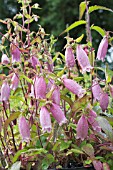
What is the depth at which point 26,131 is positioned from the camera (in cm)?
79

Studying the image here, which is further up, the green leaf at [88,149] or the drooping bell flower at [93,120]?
the drooping bell flower at [93,120]

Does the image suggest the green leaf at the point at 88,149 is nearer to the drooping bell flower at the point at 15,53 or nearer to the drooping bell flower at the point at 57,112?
the drooping bell flower at the point at 57,112

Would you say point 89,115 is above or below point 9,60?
below

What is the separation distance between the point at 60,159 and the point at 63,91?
0.44 feet

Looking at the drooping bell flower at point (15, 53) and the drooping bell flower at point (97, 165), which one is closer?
the drooping bell flower at point (97, 165)

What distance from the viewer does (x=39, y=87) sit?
0.76m

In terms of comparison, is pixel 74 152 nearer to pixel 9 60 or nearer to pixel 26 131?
pixel 26 131

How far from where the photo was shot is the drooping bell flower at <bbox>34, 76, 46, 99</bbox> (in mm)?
761

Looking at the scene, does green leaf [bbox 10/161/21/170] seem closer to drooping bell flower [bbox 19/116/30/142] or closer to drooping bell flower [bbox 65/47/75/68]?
drooping bell flower [bbox 19/116/30/142]

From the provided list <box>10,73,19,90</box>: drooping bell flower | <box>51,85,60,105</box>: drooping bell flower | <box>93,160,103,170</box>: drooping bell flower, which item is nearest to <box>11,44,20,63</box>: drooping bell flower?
<box>10,73,19,90</box>: drooping bell flower

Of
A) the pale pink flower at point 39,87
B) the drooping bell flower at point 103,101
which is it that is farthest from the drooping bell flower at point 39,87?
the drooping bell flower at point 103,101

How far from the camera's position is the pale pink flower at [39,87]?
761 millimetres

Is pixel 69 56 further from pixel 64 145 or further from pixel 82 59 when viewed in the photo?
pixel 64 145

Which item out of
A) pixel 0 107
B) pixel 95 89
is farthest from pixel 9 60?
pixel 95 89
